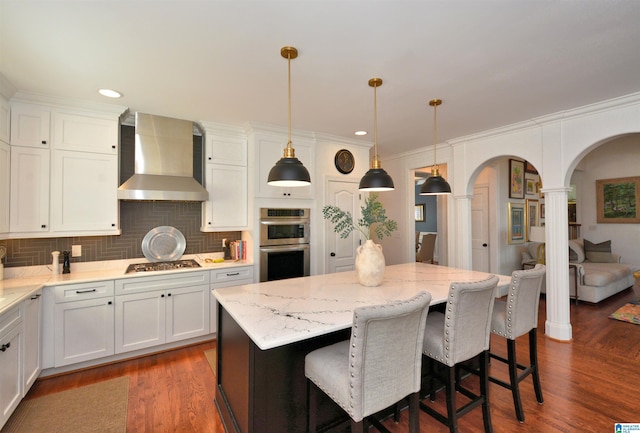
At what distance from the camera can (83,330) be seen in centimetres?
270

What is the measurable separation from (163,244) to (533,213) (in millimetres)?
6703

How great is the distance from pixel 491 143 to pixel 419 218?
595cm

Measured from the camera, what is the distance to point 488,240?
5.37 m

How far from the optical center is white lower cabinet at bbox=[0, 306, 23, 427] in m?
1.89

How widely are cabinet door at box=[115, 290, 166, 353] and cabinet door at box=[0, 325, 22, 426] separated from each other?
0.74m

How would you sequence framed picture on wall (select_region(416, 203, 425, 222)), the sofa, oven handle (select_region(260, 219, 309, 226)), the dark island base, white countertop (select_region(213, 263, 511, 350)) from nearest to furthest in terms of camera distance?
white countertop (select_region(213, 263, 511, 350))
the dark island base
oven handle (select_region(260, 219, 309, 226))
the sofa
framed picture on wall (select_region(416, 203, 425, 222))

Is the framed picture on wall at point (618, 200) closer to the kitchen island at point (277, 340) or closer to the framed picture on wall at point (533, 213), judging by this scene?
the framed picture on wall at point (533, 213)

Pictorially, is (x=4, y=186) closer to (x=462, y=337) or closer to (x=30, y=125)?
(x=30, y=125)

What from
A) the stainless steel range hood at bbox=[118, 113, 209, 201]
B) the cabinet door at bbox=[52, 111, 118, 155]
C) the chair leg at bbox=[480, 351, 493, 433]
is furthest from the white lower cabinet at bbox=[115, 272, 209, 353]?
the chair leg at bbox=[480, 351, 493, 433]

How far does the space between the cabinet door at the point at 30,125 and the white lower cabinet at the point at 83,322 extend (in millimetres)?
1367

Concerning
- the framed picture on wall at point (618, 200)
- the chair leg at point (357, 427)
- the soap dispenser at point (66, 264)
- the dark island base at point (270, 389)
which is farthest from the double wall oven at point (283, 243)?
the framed picture on wall at point (618, 200)

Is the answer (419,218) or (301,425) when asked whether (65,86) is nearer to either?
(301,425)

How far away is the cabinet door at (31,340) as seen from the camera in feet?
7.39

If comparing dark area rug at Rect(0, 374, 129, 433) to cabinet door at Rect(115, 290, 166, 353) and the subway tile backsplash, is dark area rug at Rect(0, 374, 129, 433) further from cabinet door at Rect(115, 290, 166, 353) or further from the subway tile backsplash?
the subway tile backsplash
